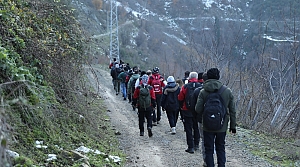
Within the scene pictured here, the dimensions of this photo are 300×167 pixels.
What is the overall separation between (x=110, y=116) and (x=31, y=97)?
7.00 m

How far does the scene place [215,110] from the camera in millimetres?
5520

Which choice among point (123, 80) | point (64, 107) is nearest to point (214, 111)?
point (64, 107)

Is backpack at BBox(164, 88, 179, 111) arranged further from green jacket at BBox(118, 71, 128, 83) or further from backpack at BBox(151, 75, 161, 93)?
green jacket at BBox(118, 71, 128, 83)

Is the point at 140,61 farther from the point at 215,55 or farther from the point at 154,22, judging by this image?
the point at 215,55

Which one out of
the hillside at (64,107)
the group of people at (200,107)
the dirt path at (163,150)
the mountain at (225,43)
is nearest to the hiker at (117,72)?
the mountain at (225,43)

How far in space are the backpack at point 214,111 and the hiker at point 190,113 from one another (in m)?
2.07

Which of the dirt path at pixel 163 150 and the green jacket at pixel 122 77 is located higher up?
the green jacket at pixel 122 77

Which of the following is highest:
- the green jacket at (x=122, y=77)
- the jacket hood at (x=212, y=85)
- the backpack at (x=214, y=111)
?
the jacket hood at (x=212, y=85)

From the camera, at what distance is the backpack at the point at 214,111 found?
5527mm

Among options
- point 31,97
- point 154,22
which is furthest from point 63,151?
point 154,22

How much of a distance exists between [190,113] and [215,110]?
250cm

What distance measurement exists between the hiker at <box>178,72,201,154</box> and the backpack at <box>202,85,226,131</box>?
2075mm

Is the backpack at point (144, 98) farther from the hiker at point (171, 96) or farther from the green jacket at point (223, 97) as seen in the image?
the green jacket at point (223, 97)

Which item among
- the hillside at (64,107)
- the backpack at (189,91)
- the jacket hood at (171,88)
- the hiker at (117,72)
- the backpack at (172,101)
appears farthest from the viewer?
the hiker at (117,72)
